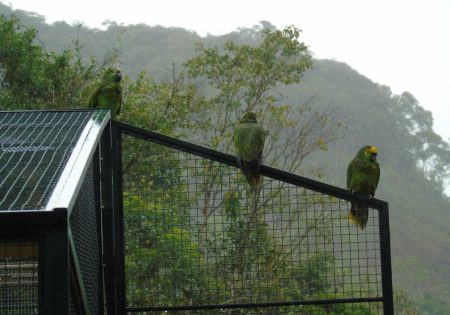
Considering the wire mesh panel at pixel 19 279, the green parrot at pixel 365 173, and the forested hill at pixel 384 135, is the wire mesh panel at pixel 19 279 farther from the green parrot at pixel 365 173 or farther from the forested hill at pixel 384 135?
the forested hill at pixel 384 135

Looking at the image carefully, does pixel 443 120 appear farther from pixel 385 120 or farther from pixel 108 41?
pixel 108 41

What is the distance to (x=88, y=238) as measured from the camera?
269 centimetres

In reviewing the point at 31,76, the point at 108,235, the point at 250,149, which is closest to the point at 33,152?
the point at 108,235

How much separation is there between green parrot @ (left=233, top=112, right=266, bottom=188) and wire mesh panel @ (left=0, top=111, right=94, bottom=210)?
965 mm

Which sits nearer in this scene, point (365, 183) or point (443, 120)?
point (365, 183)

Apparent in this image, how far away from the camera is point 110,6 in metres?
25.6

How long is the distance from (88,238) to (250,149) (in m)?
1.40

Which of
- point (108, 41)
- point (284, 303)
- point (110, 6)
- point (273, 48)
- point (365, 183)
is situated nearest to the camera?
point (284, 303)

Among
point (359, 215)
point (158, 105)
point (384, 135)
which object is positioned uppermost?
point (384, 135)

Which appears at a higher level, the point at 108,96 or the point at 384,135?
the point at 384,135

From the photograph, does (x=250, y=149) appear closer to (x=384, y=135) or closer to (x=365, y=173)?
(x=365, y=173)

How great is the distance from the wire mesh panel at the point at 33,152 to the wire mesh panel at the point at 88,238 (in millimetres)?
165

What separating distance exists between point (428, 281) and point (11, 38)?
14842mm

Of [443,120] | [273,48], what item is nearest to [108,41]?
[273,48]
